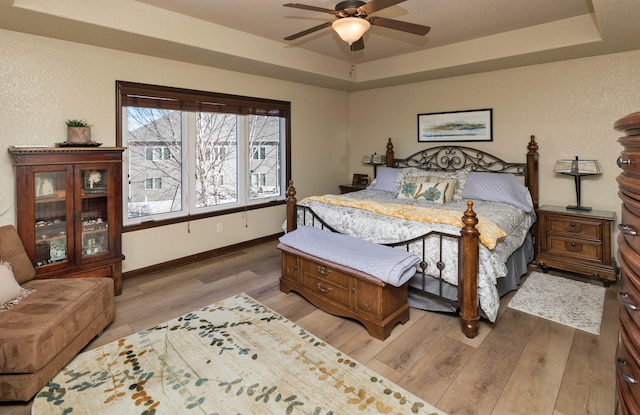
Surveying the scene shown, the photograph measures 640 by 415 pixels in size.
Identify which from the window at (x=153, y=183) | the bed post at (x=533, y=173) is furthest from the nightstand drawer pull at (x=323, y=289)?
the bed post at (x=533, y=173)

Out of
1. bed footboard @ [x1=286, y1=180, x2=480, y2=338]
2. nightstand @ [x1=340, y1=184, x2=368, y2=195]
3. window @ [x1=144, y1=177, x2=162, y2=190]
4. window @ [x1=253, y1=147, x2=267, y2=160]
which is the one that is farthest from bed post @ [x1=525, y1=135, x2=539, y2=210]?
window @ [x1=144, y1=177, x2=162, y2=190]

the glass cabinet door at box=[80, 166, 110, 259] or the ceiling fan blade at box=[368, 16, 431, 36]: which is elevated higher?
the ceiling fan blade at box=[368, 16, 431, 36]

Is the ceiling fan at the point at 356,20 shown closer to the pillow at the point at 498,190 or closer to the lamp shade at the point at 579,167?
the pillow at the point at 498,190

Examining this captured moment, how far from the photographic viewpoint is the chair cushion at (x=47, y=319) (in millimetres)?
1959

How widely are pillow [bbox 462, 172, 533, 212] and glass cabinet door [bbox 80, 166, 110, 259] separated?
3983 millimetres

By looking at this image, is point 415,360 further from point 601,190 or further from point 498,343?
point 601,190

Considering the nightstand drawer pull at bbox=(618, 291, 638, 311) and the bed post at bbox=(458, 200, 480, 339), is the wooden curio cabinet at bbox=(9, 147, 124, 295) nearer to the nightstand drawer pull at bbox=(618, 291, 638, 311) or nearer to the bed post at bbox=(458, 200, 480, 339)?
the bed post at bbox=(458, 200, 480, 339)

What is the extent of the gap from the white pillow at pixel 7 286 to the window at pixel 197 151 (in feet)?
4.82

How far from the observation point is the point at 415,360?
236 centimetres

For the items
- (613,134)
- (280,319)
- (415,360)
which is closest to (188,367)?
(280,319)

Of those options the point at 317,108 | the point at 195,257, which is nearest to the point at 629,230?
the point at 195,257

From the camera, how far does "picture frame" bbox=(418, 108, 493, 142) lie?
15.6 ft

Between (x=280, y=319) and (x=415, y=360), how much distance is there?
44.6 inches

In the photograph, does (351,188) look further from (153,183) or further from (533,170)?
(153,183)
